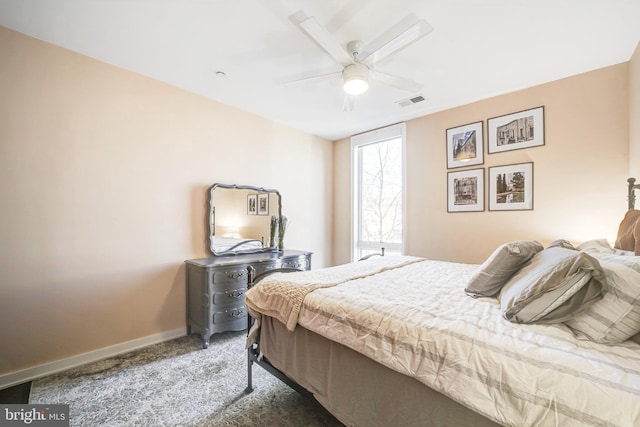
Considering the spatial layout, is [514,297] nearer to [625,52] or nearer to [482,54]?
[482,54]

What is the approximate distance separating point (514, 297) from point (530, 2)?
1.98 metres

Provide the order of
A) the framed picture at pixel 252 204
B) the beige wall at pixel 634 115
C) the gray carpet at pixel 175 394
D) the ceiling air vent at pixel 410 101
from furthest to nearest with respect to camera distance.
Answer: the framed picture at pixel 252 204 → the ceiling air vent at pixel 410 101 → the beige wall at pixel 634 115 → the gray carpet at pixel 175 394

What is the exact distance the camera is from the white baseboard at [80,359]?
2.07 metres

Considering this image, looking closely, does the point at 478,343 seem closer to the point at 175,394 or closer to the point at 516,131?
the point at 175,394

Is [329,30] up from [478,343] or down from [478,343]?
up

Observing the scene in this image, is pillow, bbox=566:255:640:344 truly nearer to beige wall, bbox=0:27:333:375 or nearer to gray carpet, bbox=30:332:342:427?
gray carpet, bbox=30:332:342:427

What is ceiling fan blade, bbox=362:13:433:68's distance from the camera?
1.57 meters

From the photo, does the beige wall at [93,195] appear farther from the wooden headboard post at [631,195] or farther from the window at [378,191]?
the wooden headboard post at [631,195]

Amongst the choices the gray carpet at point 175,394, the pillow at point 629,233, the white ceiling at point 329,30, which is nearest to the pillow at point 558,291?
the pillow at point 629,233

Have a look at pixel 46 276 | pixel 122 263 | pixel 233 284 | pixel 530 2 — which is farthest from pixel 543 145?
pixel 46 276

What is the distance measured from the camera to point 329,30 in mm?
2018

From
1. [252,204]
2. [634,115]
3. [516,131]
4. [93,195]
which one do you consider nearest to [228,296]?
[252,204]

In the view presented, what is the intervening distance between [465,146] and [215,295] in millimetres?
3441

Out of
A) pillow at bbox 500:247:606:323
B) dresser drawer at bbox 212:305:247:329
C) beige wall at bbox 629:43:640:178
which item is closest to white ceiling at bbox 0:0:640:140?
beige wall at bbox 629:43:640:178
